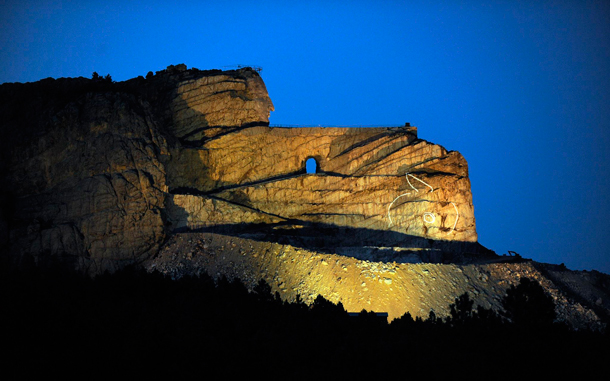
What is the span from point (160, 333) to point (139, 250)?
13.8 meters

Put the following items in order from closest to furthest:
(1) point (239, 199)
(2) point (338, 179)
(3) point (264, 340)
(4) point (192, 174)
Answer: (3) point (264, 340) → (1) point (239, 199) → (4) point (192, 174) → (2) point (338, 179)

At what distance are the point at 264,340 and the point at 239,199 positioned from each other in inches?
780

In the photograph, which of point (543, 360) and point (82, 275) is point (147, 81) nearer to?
point (82, 275)

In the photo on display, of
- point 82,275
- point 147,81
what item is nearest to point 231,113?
point 147,81

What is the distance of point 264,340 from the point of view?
76.1 feet

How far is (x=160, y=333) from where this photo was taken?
23516 millimetres

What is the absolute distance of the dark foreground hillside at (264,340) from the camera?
69.1 ft

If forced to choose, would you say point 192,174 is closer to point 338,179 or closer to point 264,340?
point 338,179

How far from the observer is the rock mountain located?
34.7 metres

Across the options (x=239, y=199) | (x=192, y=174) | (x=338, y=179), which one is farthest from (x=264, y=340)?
(x=338, y=179)

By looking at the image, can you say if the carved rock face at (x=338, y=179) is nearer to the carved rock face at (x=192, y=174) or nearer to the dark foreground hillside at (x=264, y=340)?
the carved rock face at (x=192, y=174)

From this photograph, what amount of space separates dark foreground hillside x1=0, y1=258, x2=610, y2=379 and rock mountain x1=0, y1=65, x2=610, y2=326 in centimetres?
600

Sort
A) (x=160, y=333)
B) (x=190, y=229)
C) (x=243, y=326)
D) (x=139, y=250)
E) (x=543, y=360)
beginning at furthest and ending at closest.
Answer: (x=190, y=229) < (x=139, y=250) < (x=243, y=326) < (x=160, y=333) < (x=543, y=360)

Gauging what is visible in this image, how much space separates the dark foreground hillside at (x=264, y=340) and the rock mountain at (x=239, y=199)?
6.00m
